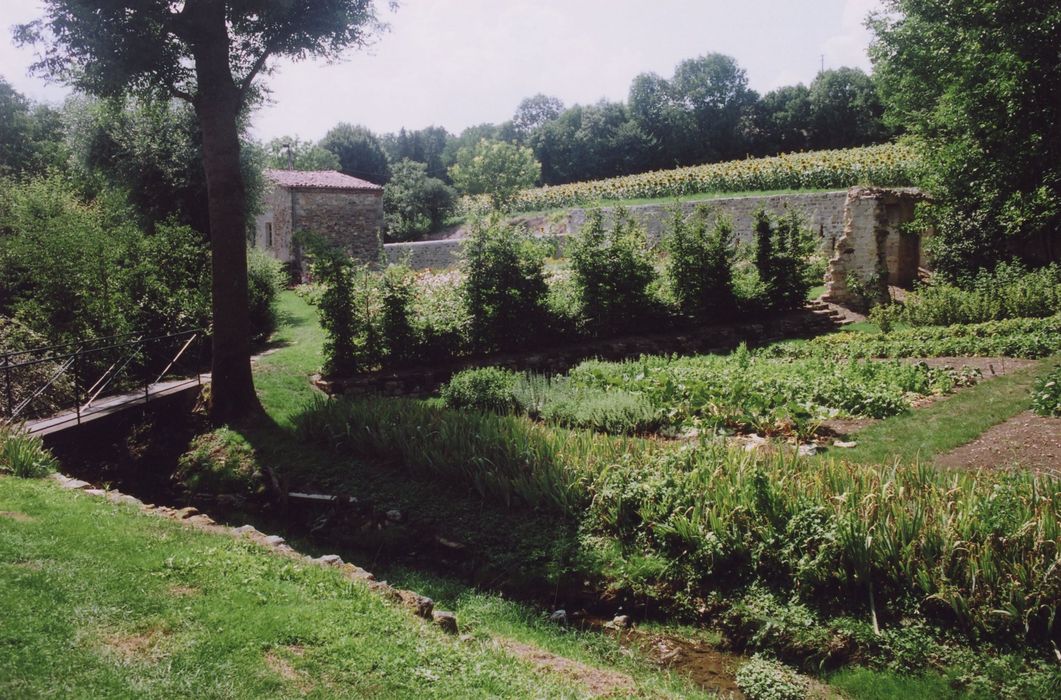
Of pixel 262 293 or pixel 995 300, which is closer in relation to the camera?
pixel 995 300

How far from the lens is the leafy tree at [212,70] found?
385 inches

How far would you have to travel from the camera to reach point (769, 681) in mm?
4406

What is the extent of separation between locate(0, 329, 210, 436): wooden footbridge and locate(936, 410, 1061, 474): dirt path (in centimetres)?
1009

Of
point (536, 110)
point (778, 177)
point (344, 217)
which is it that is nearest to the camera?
point (778, 177)

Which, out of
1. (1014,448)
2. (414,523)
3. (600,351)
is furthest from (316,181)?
(1014,448)

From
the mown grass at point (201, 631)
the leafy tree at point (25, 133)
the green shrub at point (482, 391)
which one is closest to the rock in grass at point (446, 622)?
the mown grass at point (201, 631)

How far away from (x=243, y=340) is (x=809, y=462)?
8123 millimetres

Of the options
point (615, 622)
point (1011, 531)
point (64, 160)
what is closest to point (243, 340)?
point (615, 622)

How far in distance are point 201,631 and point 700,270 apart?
13.3 meters

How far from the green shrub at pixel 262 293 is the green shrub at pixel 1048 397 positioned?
13.9 meters

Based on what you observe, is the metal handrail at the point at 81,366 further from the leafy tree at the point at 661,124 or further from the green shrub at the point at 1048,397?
the leafy tree at the point at 661,124

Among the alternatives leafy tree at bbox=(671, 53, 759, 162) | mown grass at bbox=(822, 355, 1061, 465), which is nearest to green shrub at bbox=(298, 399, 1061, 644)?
mown grass at bbox=(822, 355, 1061, 465)

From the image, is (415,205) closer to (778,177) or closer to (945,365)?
(778,177)

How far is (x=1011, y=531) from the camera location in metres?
4.56
